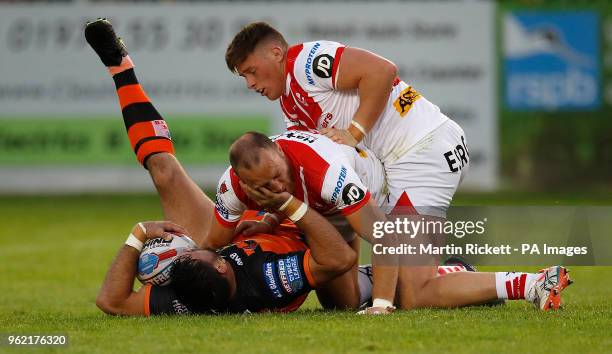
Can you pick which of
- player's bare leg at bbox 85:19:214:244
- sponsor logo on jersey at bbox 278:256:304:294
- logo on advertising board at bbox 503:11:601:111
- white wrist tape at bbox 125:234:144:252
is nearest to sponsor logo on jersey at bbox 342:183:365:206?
sponsor logo on jersey at bbox 278:256:304:294

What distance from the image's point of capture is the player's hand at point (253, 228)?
695cm

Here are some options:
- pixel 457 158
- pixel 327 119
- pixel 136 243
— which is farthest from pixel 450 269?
pixel 136 243

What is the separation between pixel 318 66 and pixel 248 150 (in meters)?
1.07

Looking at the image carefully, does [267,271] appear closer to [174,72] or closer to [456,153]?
[456,153]

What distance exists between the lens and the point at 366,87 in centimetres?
684

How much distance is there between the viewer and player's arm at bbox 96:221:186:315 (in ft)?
21.4

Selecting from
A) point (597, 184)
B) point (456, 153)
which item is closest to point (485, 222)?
point (456, 153)

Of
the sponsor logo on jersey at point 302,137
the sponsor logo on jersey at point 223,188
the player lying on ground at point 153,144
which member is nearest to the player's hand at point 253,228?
the player lying on ground at point 153,144

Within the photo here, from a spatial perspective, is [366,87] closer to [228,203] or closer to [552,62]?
[228,203]

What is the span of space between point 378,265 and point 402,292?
43cm

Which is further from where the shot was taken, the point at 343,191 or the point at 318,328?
the point at 343,191

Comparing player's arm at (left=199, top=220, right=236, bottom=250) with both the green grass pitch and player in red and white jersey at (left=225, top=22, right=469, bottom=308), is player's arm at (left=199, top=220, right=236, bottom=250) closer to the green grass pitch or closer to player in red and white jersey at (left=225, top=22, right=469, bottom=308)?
the green grass pitch

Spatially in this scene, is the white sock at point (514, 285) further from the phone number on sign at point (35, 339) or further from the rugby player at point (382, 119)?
the phone number on sign at point (35, 339)

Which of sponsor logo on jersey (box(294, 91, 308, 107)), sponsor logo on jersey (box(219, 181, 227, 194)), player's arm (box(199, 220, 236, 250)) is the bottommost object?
player's arm (box(199, 220, 236, 250))
